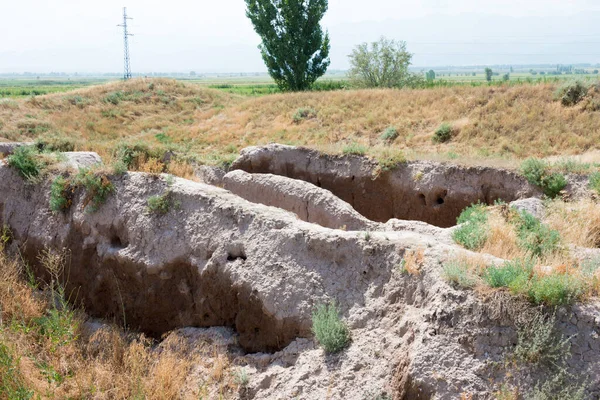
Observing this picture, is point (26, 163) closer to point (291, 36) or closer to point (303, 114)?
point (303, 114)

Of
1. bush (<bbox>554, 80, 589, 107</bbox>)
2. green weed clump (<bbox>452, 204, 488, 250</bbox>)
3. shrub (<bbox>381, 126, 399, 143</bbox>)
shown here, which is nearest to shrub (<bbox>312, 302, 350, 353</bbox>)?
green weed clump (<bbox>452, 204, 488, 250</bbox>)

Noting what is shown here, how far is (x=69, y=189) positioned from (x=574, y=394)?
779 cm

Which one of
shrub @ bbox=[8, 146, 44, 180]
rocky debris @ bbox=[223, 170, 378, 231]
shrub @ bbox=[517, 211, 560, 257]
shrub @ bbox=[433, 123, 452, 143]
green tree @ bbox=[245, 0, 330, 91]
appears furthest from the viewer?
green tree @ bbox=[245, 0, 330, 91]

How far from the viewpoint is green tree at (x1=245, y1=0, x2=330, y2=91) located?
135 ft

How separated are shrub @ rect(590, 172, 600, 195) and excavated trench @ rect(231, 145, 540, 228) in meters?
1.12

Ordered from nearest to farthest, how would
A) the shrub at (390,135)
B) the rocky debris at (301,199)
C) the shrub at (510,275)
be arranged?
the shrub at (510,275), the rocky debris at (301,199), the shrub at (390,135)

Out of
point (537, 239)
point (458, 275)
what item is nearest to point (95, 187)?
point (458, 275)

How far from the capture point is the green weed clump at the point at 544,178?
1185 centimetres

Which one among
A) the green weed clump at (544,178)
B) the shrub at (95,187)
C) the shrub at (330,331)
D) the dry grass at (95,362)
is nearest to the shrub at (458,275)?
the shrub at (330,331)

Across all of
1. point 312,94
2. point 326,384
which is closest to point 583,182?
point 326,384

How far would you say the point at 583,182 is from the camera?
1184 centimetres

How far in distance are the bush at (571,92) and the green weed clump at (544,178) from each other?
12.7m

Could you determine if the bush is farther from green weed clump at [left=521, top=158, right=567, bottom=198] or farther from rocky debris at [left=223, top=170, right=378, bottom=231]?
rocky debris at [left=223, top=170, right=378, bottom=231]

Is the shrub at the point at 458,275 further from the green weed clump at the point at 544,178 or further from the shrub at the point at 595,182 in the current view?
the green weed clump at the point at 544,178
